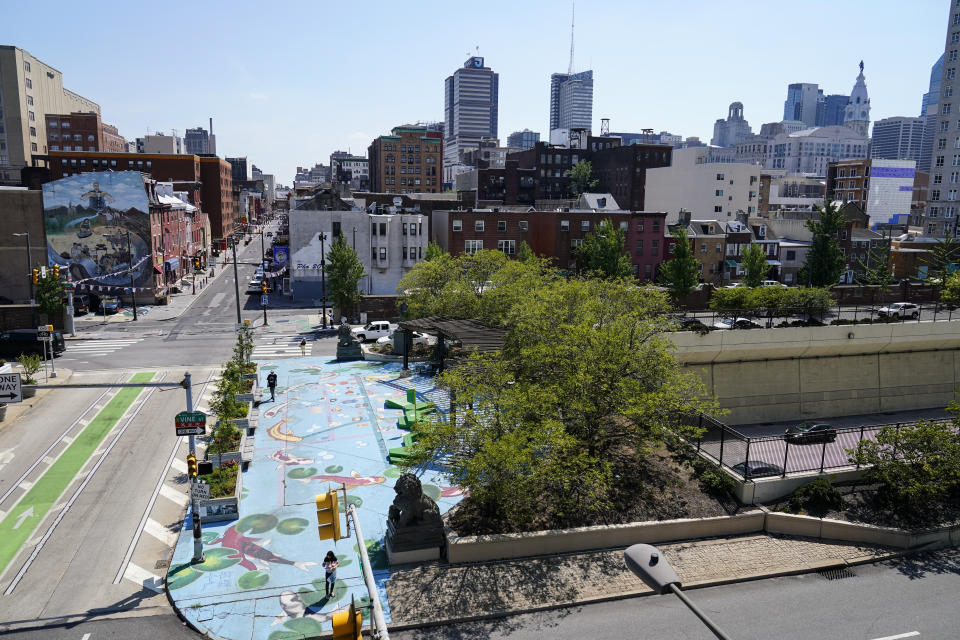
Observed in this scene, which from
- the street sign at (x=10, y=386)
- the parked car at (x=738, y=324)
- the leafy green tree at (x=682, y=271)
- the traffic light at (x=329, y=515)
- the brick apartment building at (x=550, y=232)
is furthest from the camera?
the brick apartment building at (x=550, y=232)

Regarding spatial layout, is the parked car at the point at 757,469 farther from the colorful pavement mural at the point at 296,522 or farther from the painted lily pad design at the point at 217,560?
the painted lily pad design at the point at 217,560

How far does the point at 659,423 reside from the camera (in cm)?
2395

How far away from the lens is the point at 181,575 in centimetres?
1881

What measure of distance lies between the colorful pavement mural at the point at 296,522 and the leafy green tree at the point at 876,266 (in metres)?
53.1

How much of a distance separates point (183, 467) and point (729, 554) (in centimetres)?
2191

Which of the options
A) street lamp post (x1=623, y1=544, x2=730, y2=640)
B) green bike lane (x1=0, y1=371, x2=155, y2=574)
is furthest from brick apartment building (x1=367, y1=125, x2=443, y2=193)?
street lamp post (x1=623, y1=544, x2=730, y2=640)

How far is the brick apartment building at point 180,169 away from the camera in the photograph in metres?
103

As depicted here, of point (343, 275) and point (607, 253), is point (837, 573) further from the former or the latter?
point (607, 253)

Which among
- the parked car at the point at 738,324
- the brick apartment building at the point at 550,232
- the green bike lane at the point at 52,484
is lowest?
the green bike lane at the point at 52,484

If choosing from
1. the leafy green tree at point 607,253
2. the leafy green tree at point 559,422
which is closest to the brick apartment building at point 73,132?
the leafy green tree at point 607,253

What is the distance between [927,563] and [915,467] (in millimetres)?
3673

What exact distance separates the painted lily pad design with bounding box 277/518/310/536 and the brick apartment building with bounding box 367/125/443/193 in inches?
5414

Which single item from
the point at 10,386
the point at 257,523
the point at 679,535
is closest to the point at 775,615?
the point at 679,535

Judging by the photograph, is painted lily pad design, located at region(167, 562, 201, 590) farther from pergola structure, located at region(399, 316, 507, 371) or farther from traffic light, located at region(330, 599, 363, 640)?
pergola structure, located at region(399, 316, 507, 371)
